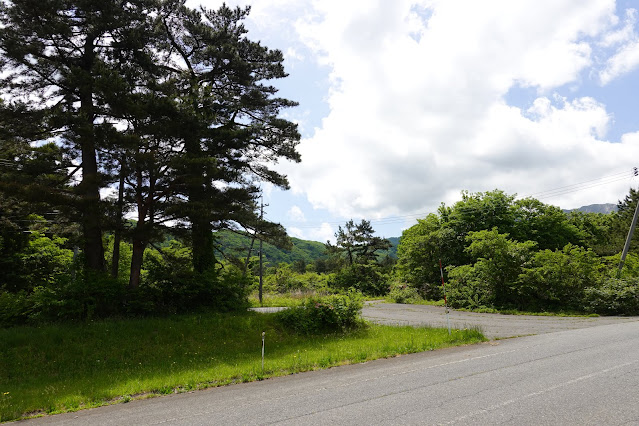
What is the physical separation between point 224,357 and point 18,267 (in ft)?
47.5

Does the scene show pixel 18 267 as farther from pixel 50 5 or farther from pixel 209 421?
pixel 209 421

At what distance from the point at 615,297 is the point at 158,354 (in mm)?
22550

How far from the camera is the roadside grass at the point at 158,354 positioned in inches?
321

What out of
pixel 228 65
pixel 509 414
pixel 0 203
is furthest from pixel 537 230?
pixel 0 203

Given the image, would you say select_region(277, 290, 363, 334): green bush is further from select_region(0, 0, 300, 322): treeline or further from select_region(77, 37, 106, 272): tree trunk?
select_region(77, 37, 106, 272): tree trunk

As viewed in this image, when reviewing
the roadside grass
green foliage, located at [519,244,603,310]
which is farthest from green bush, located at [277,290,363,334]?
green foliage, located at [519,244,603,310]

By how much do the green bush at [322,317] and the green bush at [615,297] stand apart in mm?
13897

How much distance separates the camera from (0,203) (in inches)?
559

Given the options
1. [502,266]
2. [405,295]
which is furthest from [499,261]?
[405,295]

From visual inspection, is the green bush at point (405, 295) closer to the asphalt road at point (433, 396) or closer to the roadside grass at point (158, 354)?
the roadside grass at point (158, 354)

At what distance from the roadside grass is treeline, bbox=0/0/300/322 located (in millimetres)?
1685

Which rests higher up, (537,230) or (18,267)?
(537,230)

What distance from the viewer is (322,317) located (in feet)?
52.0

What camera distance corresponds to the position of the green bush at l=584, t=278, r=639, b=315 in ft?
61.9
